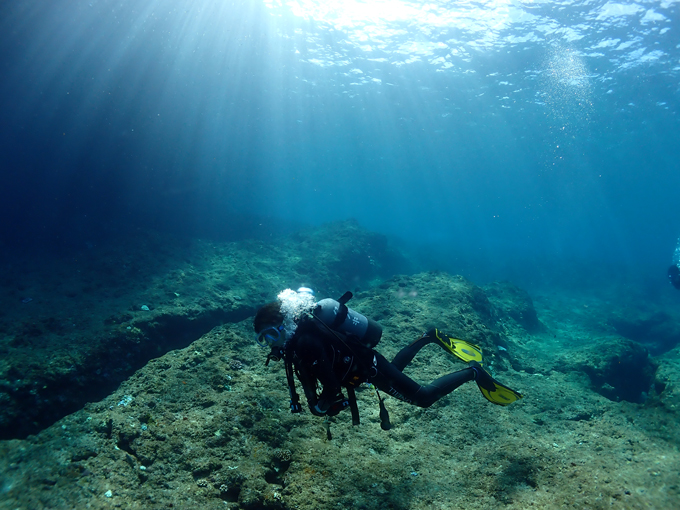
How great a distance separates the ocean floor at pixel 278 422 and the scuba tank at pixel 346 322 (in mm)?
1480

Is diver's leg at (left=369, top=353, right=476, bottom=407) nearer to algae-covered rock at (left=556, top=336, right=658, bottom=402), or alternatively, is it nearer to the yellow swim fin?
the yellow swim fin

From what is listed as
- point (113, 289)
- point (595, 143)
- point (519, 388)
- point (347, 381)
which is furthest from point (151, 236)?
point (595, 143)

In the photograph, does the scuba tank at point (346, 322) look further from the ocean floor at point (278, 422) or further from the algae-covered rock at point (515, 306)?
the algae-covered rock at point (515, 306)

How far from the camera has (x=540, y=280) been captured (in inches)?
1106

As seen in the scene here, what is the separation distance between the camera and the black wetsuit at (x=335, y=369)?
120 inches

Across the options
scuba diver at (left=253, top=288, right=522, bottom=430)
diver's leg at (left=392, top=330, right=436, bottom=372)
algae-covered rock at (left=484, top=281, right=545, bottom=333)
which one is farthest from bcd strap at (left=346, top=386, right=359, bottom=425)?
algae-covered rock at (left=484, top=281, right=545, bottom=333)

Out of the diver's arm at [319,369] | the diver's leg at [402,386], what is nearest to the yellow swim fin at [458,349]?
the diver's leg at [402,386]

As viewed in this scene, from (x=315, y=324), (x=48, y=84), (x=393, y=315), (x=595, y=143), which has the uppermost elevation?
(x=595, y=143)

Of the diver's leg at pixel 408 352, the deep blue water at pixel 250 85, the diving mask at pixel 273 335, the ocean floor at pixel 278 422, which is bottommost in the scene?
the ocean floor at pixel 278 422

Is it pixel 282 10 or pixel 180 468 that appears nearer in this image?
pixel 180 468

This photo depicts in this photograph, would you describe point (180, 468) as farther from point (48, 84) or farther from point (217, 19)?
point (217, 19)

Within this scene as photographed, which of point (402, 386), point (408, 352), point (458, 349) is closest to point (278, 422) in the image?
point (402, 386)

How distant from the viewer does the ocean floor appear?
125 inches

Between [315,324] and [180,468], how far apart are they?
2.32 meters
